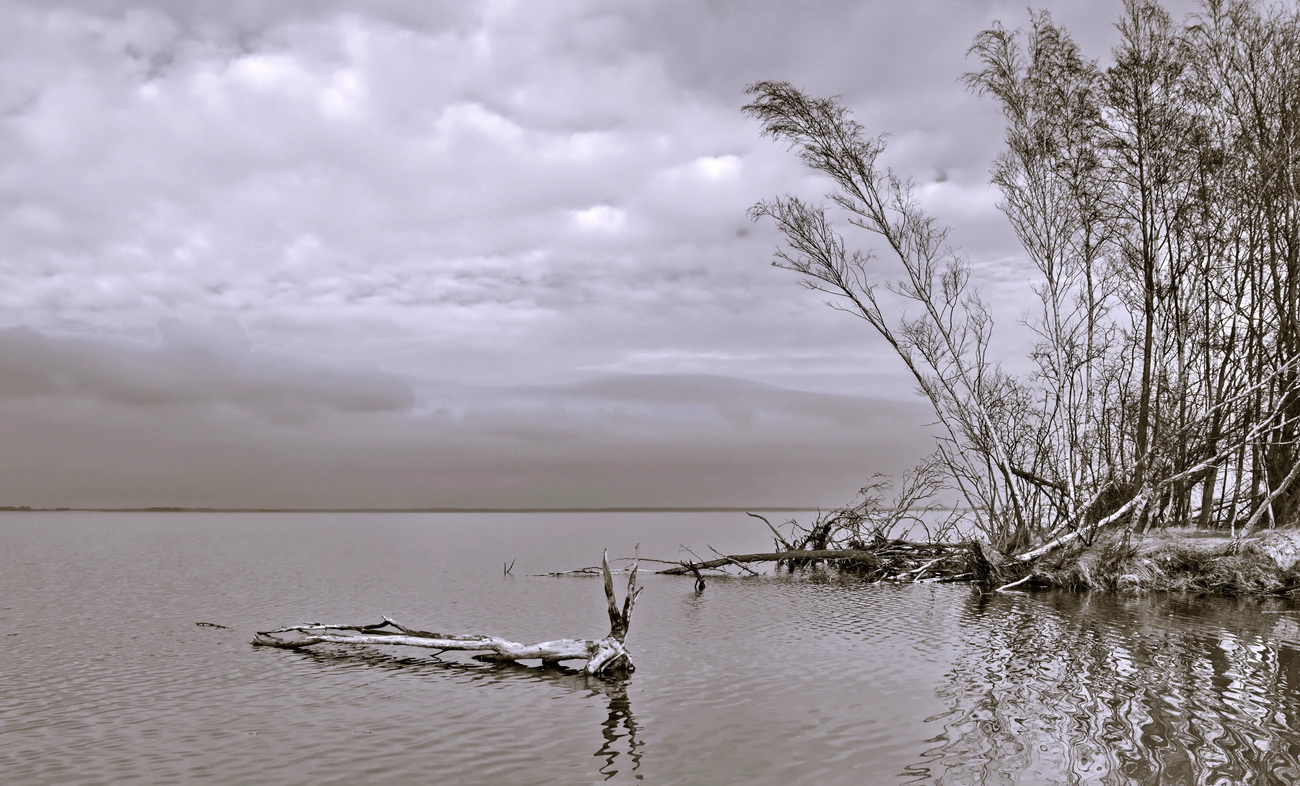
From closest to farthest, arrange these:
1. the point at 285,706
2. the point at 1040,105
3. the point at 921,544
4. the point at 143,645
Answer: the point at 285,706, the point at 143,645, the point at 1040,105, the point at 921,544

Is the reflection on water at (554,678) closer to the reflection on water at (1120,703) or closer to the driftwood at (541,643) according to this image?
the driftwood at (541,643)

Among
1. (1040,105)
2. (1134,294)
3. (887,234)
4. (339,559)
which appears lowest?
(339,559)

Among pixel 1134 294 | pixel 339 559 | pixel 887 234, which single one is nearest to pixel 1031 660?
pixel 887 234

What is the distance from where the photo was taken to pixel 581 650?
1081 centimetres

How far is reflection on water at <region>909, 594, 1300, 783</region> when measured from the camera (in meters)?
6.70

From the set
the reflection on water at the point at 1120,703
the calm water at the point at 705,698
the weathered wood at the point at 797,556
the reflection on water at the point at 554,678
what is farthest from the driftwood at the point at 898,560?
the reflection on water at the point at 554,678

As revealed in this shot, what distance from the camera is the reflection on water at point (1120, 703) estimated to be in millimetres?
6699

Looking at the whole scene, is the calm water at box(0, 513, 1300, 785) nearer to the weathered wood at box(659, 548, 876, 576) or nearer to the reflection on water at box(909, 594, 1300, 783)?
the reflection on water at box(909, 594, 1300, 783)

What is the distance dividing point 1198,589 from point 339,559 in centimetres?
3209

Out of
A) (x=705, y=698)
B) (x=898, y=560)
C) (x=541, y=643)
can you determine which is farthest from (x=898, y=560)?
(x=705, y=698)

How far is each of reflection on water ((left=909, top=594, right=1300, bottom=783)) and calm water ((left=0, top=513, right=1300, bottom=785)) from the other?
39 mm

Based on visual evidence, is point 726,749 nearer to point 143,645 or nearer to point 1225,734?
point 1225,734

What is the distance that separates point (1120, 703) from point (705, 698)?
14.1ft

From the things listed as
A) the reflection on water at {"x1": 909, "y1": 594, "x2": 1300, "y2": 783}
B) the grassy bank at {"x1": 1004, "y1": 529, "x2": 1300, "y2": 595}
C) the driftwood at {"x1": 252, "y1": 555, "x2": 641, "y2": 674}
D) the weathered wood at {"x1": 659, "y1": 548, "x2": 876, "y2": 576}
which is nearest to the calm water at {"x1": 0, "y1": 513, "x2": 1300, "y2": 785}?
the reflection on water at {"x1": 909, "y1": 594, "x2": 1300, "y2": 783}
